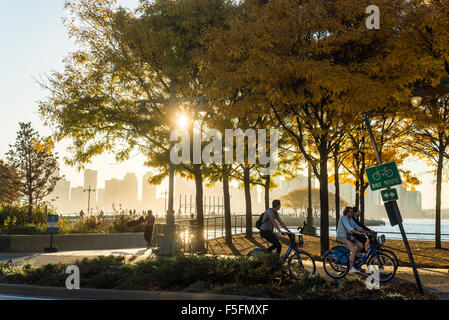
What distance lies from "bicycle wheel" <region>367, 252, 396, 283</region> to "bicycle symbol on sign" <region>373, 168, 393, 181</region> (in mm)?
2150

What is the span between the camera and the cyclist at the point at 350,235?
11.0m

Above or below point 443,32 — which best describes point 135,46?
above

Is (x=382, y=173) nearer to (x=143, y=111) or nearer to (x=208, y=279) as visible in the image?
(x=208, y=279)

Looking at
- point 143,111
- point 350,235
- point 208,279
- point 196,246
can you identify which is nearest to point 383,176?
point 350,235

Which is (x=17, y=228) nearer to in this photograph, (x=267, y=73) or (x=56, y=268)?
(x=56, y=268)

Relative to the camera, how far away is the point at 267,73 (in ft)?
43.7

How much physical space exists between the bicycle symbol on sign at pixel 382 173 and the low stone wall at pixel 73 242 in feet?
51.8

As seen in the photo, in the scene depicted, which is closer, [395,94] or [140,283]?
[140,283]

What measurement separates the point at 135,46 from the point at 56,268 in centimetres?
1021

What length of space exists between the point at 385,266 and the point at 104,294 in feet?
20.2

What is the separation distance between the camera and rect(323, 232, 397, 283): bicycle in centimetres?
1052
